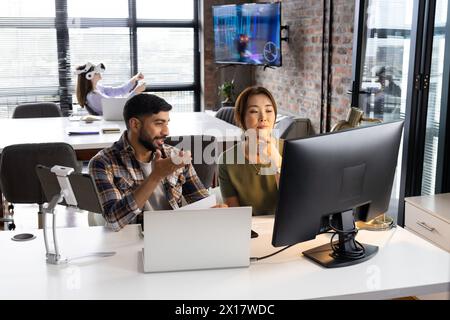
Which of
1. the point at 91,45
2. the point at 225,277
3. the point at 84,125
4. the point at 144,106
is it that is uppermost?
the point at 91,45

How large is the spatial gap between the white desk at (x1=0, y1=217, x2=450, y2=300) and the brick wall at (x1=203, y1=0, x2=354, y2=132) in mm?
2853

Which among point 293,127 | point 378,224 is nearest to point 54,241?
point 378,224

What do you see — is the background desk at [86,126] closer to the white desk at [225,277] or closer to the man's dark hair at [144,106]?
the man's dark hair at [144,106]

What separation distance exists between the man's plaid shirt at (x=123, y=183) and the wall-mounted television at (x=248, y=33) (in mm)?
3210

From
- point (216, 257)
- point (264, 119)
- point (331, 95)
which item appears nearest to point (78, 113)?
point (331, 95)

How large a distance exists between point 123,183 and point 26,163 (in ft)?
4.11

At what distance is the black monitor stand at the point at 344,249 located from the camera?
191 cm

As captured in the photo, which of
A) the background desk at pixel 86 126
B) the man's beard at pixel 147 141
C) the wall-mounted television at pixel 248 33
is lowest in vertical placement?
the background desk at pixel 86 126

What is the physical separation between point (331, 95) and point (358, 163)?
3155 mm

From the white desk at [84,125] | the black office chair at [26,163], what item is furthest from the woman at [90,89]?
the black office chair at [26,163]

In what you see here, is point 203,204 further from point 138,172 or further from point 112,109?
point 112,109

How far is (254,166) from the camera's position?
104 inches

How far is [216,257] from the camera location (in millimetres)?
1811

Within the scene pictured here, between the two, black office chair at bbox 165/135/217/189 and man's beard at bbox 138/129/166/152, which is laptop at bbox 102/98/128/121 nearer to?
black office chair at bbox 165/135/217/189
